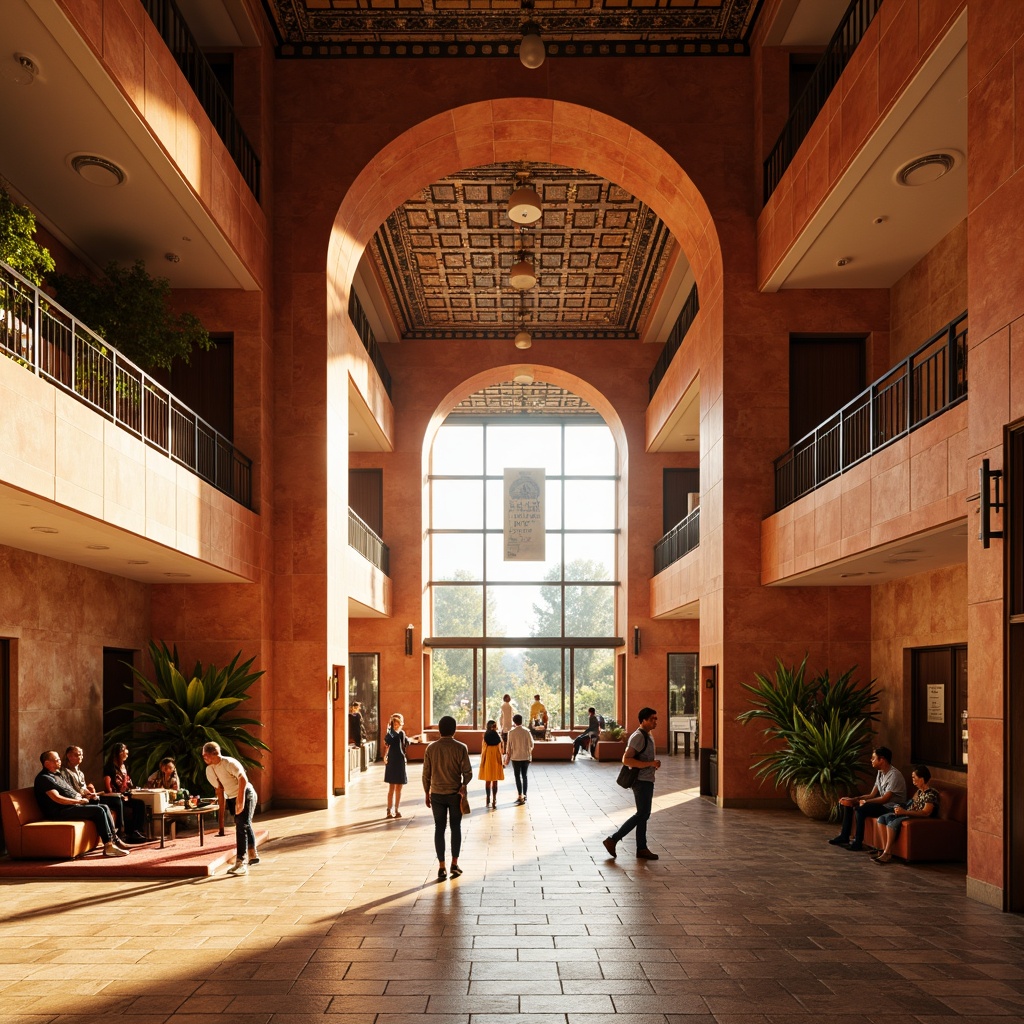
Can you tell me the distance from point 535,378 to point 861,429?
13.3 m

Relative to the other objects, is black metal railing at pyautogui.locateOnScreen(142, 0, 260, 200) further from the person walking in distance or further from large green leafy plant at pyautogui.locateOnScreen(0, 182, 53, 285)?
the person walking in distance

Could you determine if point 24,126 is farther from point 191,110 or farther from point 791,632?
point 791,632

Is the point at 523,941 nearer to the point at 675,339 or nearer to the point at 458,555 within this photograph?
the point at 675,339

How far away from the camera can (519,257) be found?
20.1 metres

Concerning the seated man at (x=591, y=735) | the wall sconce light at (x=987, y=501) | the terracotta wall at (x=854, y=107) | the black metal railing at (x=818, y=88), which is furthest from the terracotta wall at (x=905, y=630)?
the seated man at (x=591, y=735)

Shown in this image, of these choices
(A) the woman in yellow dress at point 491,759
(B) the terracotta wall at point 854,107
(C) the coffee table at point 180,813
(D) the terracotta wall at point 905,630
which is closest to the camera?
(B) the terracotta wall at point 854,107

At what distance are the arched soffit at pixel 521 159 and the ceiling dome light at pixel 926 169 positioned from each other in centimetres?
405

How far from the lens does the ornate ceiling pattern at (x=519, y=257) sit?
58.3ft

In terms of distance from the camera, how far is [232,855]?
33.6 ft

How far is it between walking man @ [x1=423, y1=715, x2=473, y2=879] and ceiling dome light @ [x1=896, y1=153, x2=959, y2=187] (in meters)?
7.46

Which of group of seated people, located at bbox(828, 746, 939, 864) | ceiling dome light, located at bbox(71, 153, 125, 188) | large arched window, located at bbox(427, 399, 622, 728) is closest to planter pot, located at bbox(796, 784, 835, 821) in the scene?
group of seated people, located at bbox(828, 746, 939, 864)

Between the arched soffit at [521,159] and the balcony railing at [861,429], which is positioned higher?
the arched soffit at [521,159]

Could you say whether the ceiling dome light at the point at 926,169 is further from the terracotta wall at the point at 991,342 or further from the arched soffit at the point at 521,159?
the arched soffit at the point at 521,159

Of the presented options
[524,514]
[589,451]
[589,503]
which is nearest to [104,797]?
[524,514]
